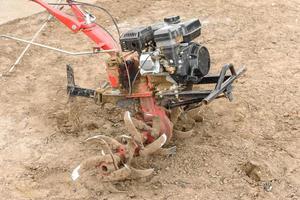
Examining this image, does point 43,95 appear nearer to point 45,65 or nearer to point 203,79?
point 45,65

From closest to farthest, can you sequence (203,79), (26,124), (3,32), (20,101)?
(203,79)
(26,124)
(20,101)
(3,32)

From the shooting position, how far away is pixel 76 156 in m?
5.45

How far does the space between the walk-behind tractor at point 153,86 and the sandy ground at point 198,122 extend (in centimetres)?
29

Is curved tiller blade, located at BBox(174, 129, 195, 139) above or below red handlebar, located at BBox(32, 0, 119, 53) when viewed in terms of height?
below

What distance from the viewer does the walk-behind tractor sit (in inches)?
187

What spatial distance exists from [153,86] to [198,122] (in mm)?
857

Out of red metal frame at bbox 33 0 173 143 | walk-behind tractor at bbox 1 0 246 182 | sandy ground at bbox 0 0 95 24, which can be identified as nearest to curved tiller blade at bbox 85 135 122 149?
walk-behind tractor at bbox 1 0 246 182

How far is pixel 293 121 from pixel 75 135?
2.21 meters

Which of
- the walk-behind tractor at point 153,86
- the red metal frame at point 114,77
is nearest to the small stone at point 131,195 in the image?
the walk-behind tractor at point 153,86

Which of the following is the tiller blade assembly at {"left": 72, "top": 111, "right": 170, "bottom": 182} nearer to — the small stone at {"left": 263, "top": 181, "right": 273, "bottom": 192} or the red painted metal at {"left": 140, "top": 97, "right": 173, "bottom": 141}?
the red painted metal at {"left": 140, "top": 97, "right": 173, "bottom": 141}

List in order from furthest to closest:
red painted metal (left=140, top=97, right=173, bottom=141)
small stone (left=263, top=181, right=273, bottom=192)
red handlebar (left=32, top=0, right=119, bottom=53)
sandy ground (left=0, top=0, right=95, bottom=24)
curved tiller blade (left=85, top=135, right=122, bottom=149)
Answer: sandy ground (left=0, top=0, right=95, bottom=24) → red handlebar (left=32, top=0, right=119, bottom=53) → red painted metal (left=140, top=97, right=173, bottom=141) → curved tiller blade (left=85, top=135, right=122, bottom=149) → small stone (left=263, top=181, right=273, bottom=192)

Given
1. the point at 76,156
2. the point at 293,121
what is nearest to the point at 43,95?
the point at 76,156

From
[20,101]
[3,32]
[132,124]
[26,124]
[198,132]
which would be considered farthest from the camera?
[3,32]

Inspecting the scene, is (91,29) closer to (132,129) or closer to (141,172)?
(132,129)
